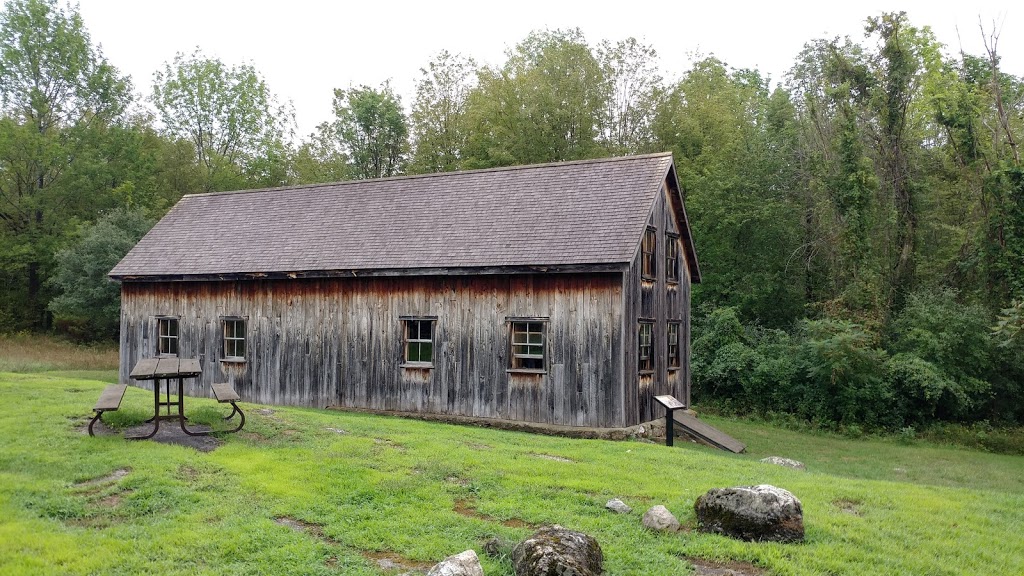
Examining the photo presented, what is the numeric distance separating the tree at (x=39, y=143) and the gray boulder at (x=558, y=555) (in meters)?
39.8

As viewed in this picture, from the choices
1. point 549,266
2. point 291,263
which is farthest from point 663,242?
point 291,263

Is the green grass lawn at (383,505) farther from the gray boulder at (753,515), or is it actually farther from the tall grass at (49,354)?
the tall grass at (49,354)

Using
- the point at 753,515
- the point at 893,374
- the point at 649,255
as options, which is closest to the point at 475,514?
the point at 753,515

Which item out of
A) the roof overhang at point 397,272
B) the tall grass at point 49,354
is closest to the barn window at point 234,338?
the roof overhang at point 397,272

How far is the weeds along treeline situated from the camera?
24.1m

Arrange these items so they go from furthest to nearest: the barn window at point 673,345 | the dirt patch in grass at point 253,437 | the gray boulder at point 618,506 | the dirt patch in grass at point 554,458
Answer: the barn window at point 673,345 → the dirt patch in grass at point 554,458 → the dirt patch in grass at point 253,437 → the gray boulder at point 618,506

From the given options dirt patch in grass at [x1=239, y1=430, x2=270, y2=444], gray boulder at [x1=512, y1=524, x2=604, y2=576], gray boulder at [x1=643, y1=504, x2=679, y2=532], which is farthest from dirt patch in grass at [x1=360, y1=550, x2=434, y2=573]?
dirt patch in grass at [x1=239, y1=430, x2=270, y2=444]

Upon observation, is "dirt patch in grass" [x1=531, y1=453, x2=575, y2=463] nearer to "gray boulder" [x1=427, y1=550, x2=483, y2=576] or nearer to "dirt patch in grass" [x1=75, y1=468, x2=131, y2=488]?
"gray boulder" [x1=427, y1=550, x2=483, y2=576]

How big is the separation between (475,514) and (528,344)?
9.32 meters

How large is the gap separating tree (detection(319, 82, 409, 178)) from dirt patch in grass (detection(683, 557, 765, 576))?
3951 cm

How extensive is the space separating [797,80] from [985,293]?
18342 millimetres

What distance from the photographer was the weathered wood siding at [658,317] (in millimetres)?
17328

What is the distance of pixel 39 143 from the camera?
38.0m

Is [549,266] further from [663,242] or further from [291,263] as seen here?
[291,263]
